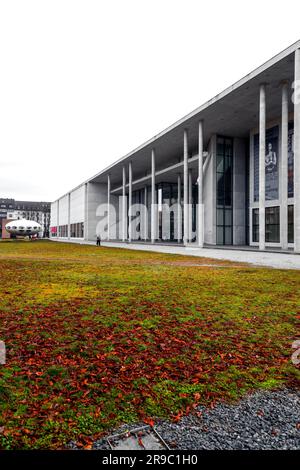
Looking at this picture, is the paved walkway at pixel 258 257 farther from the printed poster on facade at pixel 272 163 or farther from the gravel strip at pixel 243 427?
the gravel strip at pixel 243 427

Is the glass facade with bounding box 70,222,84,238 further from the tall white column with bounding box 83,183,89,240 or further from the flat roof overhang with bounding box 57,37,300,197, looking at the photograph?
the flat roof overhang with bounding box 57,37,300,197

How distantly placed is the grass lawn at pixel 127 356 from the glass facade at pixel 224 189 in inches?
1214

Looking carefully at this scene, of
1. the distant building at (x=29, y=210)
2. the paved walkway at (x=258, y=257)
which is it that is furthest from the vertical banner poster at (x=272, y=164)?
the distant building at (x=29, y=210)

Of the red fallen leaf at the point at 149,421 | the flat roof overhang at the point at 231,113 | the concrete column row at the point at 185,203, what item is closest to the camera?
the red fallen leaf at the point at 149,421

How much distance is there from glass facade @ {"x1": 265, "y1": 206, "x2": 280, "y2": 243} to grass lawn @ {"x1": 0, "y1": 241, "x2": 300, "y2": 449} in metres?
26.4

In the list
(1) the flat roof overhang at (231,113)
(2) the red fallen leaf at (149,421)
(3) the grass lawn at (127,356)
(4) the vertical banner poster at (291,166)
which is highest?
(1) the flat roof overhang at (231,113)

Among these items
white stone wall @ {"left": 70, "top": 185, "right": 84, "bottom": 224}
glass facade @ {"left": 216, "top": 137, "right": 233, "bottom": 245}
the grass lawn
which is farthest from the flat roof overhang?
the grass lawn

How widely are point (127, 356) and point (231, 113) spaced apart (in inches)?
1249

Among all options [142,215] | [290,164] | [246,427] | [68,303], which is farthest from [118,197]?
[246,427]

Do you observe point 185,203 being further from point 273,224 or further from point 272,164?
point 272,164

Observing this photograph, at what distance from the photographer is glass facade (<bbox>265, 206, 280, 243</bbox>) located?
104 feet

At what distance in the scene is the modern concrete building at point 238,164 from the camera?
2459 cm

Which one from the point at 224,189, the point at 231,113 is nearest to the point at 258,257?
the point at 231,113
